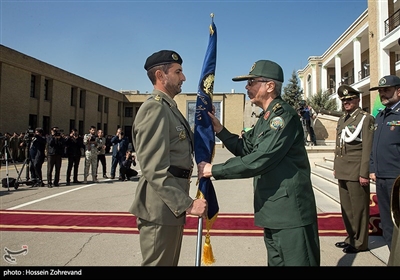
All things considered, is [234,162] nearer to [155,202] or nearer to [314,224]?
[155,202]

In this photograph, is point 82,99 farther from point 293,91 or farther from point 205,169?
point 205,169

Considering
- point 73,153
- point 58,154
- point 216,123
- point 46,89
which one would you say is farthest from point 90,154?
point 46,89

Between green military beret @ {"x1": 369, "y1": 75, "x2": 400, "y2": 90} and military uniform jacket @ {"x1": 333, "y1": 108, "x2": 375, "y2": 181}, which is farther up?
green military beret @ {"x1": 369, "y1": 75, "x2": 400, "y2": 90}

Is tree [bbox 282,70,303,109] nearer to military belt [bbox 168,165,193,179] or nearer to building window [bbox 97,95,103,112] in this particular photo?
building window [bbox 97,95,103,112]

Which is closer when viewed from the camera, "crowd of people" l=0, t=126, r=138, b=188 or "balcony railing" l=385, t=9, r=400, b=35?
"crowd of people" l=0, t=126, r=138, b=188

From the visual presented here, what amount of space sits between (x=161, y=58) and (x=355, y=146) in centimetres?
308

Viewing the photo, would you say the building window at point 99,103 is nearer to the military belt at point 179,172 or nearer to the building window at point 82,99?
the building window at point 82,99

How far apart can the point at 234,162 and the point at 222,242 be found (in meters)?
2.25

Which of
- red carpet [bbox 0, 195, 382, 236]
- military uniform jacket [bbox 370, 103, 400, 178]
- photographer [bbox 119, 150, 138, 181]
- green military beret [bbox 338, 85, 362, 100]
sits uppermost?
green military beret [bbox 338, 85, 362, 100]

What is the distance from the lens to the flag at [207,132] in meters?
2.20

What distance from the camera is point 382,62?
16.2 meters

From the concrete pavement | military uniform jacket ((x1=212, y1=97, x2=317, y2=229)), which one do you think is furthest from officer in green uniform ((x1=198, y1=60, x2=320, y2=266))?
the concrete pavement

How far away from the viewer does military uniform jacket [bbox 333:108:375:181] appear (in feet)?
11.4

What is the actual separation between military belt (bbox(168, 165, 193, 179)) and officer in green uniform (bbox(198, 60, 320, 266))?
0.14 metres
